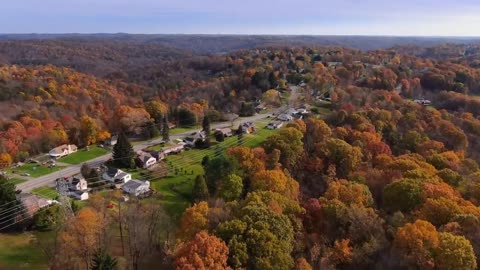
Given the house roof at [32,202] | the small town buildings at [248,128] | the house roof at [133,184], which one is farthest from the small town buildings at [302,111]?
the house roof at [32,202]

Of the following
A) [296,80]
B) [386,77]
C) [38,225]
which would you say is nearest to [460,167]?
[38,225]

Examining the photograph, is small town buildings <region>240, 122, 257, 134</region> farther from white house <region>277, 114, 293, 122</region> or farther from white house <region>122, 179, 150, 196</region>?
white house <region>122, 179, 150, 196</region>

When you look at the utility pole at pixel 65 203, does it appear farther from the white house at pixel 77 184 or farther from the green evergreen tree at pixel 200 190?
the green evergreen tree at pixel 200 190

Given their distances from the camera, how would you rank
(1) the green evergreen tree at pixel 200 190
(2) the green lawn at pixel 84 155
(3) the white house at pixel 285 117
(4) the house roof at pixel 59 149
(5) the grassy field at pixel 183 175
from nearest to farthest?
1. (1) the green evergreen tree at pixel 200 190
2. (5) the grassy field at pixel 183 175
3. (2) the green lawn at pixel 84 155
4. (4) the house roof at pixel 59 149
5. (3) the white house at pixel 285 117

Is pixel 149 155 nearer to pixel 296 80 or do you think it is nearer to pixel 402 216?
pixel 402 216

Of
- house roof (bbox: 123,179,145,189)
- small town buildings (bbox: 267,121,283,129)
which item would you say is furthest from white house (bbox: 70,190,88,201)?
small town buildings (bbox: 267,121,283,129)
